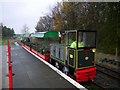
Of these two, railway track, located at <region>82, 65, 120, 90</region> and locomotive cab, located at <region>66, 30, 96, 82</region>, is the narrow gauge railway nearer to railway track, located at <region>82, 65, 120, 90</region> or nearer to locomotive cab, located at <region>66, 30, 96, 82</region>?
locomotive cab, located at <region>66, 30, 96, 82</region>

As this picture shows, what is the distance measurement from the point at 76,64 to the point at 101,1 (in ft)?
46.3

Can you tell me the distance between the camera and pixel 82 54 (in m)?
9.05

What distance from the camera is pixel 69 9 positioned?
2970cm

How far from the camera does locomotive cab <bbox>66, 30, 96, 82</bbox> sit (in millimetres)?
8977

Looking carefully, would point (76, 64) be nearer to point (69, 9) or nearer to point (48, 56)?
point (48, 56)

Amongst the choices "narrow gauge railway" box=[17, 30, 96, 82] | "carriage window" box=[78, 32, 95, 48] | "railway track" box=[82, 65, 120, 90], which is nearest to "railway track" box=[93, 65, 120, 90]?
"railway track" box=[82, 65, 120, 90]

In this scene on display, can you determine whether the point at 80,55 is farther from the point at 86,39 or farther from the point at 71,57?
the point at 86,39

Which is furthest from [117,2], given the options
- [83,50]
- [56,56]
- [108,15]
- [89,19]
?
[83,50]

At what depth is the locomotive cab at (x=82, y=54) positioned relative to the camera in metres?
8.98

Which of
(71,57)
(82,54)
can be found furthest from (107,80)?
(71,57)

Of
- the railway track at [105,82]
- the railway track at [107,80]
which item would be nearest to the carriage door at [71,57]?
the railway track at [105,82]

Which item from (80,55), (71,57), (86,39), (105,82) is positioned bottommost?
(105,82)

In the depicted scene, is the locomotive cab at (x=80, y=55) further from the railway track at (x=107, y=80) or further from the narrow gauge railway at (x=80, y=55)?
the railway track at (x=107, y=80)

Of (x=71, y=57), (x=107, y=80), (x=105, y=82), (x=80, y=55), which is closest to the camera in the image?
(x=80, y=55)
